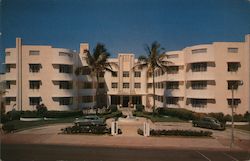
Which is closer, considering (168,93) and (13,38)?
(13,38)

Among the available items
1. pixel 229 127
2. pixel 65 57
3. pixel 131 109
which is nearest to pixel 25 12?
pixel 65 57

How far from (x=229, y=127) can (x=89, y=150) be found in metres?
3.83

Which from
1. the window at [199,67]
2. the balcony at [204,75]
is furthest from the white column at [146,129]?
the window at [199,67]

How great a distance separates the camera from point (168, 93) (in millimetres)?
6457

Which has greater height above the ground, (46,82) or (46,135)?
(46,82)

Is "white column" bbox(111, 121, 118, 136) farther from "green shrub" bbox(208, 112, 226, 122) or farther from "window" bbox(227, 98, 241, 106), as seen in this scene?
"window" bbox(227, 98, 241, 106)

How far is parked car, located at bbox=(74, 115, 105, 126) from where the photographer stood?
6379 millimetres

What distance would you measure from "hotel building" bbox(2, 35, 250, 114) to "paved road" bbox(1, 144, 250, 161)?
1184 mm

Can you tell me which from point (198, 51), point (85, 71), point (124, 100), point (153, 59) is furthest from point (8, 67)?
point (198, 51)

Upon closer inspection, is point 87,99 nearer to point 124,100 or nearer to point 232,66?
point 124,100

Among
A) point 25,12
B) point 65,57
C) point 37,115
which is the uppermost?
point 25,12

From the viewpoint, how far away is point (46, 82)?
6082 millimetres

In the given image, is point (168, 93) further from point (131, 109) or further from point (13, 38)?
point (13, 38)

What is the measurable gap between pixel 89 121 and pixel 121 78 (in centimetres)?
150
